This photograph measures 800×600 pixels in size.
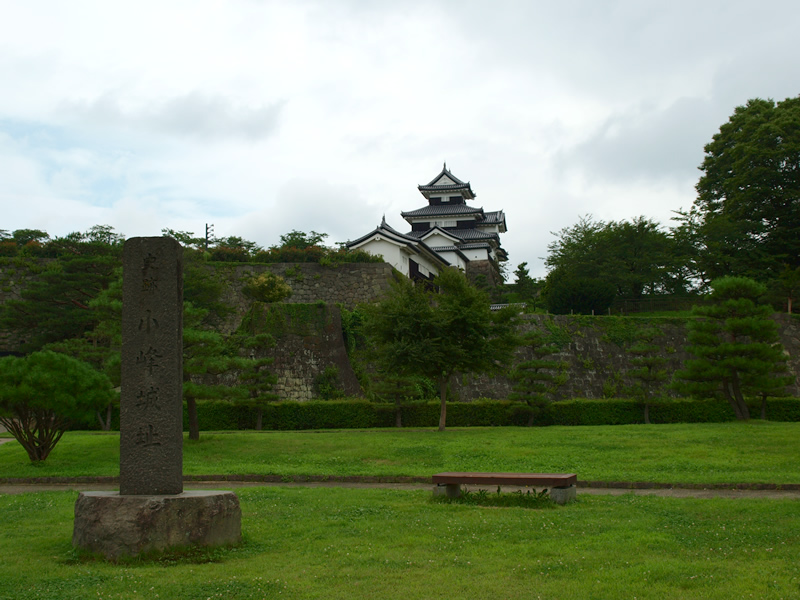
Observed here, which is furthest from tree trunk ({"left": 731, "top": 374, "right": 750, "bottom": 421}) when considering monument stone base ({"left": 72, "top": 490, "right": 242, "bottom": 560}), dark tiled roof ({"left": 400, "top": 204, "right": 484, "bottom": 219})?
dark tiled roof ({"left": 400, "top": 204, "right": 484, "bottom": 219})

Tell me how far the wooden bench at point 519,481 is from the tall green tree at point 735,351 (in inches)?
536

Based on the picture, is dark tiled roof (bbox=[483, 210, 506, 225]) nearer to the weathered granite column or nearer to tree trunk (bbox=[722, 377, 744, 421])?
tree trunk (bbox=[722, 377, 744, 421])

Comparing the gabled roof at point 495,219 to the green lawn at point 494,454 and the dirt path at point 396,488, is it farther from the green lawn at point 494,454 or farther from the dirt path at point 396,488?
the dirt path at point 396,488

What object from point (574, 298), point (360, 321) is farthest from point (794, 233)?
point (360, 321)

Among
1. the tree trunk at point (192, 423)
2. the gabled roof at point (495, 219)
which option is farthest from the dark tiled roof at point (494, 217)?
the tree trunk at point (192, 423)

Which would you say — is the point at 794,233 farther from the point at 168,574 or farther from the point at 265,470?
the point at 168,574

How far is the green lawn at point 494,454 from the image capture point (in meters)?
12.5

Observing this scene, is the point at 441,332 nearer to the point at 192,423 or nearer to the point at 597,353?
the point at 192,423

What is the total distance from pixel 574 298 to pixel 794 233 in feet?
35.9

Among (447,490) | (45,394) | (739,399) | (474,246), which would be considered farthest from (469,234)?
(447,490)

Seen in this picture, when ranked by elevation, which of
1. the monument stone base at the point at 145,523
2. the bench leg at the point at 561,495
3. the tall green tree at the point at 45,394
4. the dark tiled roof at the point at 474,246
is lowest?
the bench leg at the point at 561,495

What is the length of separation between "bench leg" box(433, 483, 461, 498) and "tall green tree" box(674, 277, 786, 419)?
1409 centimetres

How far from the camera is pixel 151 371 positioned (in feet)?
21.7

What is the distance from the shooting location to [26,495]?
10.3 meters
